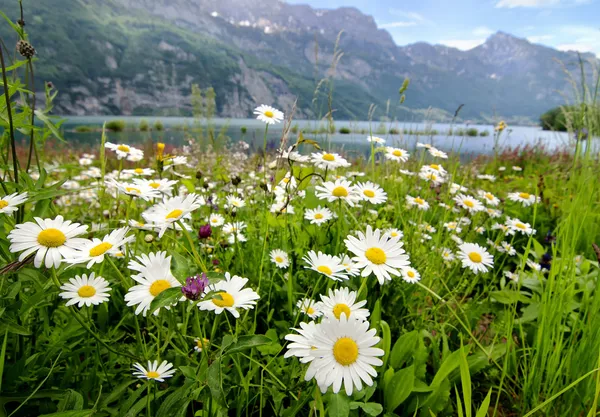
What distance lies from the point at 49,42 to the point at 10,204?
114567mm

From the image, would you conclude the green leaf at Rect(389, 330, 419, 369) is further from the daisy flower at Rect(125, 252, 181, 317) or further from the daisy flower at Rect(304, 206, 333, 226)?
the daisy flower at Rect(125, 252, 181, 317)

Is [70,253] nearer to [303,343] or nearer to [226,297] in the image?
[226,297]

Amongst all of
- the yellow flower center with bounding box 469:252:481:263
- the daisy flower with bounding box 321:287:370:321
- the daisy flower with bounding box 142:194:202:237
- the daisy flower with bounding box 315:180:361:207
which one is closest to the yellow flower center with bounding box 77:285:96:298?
the daisy flower with bounding box 142:194:202:237

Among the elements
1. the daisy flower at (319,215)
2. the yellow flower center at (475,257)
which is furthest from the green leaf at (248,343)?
the yellow flower center at (475,257)

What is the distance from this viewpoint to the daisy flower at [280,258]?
127 cm

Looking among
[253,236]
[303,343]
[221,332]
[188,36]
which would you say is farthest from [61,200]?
[188,36]

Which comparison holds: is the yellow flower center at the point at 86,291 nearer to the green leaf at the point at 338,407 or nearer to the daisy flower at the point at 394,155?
the green leaf at the point at 338,407

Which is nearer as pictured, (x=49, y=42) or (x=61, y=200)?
(x=61, y=200)

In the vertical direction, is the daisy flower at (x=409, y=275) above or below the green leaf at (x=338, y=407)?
above

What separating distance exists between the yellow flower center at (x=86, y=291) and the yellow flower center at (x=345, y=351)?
61cm

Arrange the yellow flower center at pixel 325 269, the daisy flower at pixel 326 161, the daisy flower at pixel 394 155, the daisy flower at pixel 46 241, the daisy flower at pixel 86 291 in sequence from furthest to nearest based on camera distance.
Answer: the daisy flower at pixel 394 155
the daisy flower at pixel 326 161
the yellow flower center at pixel 325 269
the daisy flower at pixel 86 291
the daisy flower at pixel 46 241

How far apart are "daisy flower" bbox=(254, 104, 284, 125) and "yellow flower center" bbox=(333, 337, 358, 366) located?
0.91 meters

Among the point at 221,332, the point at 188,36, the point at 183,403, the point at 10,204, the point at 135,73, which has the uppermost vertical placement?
the point at 188,36

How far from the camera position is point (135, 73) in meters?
101
